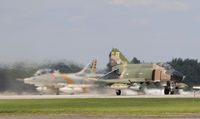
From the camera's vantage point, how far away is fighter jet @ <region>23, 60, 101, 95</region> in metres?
72.1

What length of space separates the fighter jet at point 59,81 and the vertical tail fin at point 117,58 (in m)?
4.03

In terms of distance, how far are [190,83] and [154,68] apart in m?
49.4

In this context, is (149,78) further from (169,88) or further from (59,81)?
(59,81)

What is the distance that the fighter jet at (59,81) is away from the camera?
7212 centimetres

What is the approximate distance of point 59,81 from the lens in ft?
245

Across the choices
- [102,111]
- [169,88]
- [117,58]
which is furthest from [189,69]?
[102,111]

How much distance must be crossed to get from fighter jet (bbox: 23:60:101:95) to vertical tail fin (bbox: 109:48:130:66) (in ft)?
13.2

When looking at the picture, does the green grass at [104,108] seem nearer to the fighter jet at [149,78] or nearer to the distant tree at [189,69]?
the fighter jet at [149,78]

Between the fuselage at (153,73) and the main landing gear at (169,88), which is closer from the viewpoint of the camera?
the fuselage at (153,73)

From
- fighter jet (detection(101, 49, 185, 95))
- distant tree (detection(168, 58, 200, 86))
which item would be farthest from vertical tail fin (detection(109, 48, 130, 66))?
distant tree (detection(168, 58, 200, 86))

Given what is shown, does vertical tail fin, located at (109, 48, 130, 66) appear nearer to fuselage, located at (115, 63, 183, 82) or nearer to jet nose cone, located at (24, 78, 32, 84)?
fuselage, located at (115, 63, 183, 82)

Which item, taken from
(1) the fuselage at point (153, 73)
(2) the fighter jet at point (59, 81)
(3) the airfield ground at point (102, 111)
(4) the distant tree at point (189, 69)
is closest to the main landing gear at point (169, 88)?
(1) the fuselage at point (153, 73)

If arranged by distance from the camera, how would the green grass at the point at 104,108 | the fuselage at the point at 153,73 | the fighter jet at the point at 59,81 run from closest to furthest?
the green grass at the point at 104,108 → the fuselage at the point at 153,73 → the fighter jet at the point at 59,81

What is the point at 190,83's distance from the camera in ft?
366
